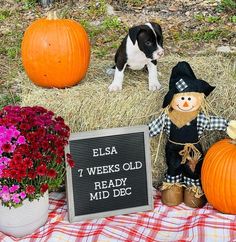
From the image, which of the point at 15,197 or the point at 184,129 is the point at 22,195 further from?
the point at 184,129

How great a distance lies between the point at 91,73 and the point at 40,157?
99 centimetres

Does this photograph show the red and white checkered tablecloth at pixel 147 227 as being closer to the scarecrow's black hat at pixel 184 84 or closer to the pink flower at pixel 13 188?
the pink flower at pixel 13 188

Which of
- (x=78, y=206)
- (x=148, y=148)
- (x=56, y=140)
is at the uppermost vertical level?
(x=56, y=140)

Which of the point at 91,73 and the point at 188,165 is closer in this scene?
the point at 188,165

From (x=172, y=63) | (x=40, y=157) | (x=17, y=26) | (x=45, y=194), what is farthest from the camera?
(x=17, y=26)

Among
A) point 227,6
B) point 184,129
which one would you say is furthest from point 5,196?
point 227,6

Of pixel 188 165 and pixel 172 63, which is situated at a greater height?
pixel 172 63

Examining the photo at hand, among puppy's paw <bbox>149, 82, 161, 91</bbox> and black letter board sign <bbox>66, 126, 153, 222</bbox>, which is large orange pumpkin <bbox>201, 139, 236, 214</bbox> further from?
puppy's paw <bbox>149, 82, 161, 91</bbox>

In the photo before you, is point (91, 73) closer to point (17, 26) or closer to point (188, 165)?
point (188, 165)

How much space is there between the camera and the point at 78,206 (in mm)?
2738

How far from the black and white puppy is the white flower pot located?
31.3 inches

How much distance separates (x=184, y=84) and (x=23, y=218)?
3.57ft

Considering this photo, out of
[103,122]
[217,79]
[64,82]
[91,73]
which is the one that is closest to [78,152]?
[103,122]

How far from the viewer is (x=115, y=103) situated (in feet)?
9.41
